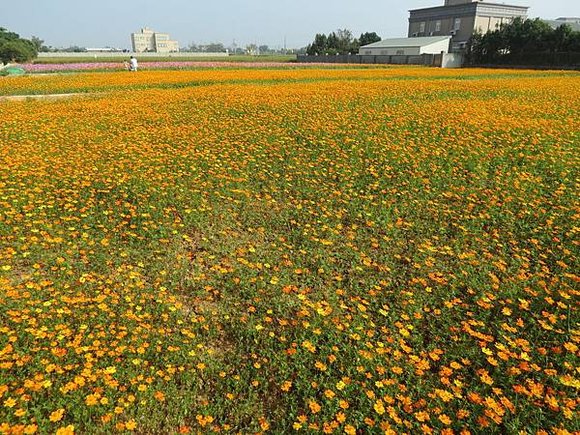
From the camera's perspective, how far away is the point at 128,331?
3.98 metres

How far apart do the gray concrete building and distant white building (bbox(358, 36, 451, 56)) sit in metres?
4.17

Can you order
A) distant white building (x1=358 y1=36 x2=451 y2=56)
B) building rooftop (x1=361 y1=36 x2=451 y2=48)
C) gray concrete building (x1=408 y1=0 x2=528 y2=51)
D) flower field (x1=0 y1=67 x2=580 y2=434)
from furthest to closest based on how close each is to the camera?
gray concrete building (x1=408 y1=0 x2=528 y2=51), building rooftop (x1=361 y1=36 x2=451 y2=48), distant white building (x1=358 y1=36 x2=451 y2=56), flower field (x1=0 y1=67 x2=580 y2=434)

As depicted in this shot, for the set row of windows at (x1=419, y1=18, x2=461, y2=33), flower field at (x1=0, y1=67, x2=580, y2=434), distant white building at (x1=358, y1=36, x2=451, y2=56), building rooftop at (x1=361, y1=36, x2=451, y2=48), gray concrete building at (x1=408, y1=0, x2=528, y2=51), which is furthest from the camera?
row of windows at (x1=419, y1=18, x2=461, y2=33)

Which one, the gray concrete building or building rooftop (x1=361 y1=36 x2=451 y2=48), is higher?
the gray concrete building

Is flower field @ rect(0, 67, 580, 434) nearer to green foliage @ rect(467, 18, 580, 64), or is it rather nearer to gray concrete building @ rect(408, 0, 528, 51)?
green foliage @ rect(467, 18, 580, 64)

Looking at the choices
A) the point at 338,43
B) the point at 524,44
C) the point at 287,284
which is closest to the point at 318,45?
the point at 338,43

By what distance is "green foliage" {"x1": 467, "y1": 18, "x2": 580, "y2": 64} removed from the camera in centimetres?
4481

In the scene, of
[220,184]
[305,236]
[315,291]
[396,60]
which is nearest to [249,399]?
[315,291]

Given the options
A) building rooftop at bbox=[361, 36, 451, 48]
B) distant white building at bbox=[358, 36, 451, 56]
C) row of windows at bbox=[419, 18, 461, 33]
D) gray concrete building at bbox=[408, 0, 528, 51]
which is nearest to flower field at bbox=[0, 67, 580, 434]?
distant white building at bbox=[358, 36, 451, 56]

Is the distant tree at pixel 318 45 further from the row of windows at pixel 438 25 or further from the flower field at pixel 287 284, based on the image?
the flower field at pixel 287 284

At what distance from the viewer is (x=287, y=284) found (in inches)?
195

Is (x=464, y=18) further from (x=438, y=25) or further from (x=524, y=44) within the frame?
(x=524, y=44)

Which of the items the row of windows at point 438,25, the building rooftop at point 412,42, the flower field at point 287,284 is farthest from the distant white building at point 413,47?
the flower field at point 287,284

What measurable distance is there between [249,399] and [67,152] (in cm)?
799
